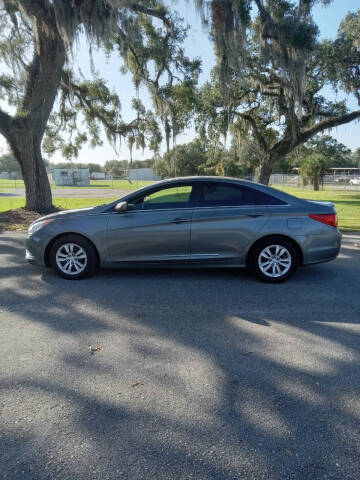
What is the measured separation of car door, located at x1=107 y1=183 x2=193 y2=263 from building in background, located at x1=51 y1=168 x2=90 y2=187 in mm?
58464

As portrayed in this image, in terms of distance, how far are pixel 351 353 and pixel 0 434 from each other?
295 cm

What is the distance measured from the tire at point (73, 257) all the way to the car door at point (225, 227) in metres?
1.59

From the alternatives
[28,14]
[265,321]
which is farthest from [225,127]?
[265,321]

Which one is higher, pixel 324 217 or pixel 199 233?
pixel 324 217

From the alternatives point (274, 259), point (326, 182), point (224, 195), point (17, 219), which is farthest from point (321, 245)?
point (326, 182)

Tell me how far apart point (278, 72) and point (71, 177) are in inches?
2148

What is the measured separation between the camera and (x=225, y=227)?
5562 millimetres

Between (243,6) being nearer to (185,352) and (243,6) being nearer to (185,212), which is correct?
(185,212)

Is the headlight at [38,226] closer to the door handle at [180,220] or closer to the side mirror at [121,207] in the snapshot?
the side mirror at [121,207]

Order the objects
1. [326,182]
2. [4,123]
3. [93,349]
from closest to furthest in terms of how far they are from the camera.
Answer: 1. [93,349]
2. [4,123]
3. [326,182]

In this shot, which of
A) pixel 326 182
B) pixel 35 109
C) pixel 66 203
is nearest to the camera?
pixel 35 109

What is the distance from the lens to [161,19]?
1326 cm

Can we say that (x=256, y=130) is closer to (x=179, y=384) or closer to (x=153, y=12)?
(x=153, y=12)

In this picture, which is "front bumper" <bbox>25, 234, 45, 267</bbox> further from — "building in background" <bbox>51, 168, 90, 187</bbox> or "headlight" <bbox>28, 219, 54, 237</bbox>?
"building in background" <bbox>51, 168, 90, 187</bbox>
